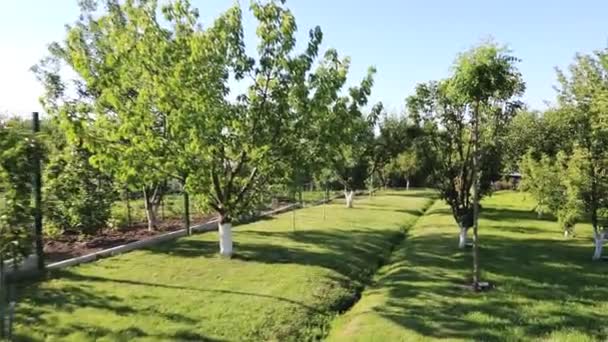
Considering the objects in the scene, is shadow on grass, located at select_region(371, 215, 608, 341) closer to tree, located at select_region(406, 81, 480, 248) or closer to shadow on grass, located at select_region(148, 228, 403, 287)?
shadow on grass, located at select_region(148, 228, 403, 287)

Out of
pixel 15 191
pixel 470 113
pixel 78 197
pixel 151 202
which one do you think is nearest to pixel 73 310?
pixel 15 191

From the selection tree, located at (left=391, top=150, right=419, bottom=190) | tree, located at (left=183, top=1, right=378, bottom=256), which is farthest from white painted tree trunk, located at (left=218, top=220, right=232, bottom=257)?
tree, located at (left=391, top=150, right=419, bottom=190)

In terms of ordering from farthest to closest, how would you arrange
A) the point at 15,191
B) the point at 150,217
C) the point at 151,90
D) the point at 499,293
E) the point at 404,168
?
the point at 404,168, the point at 150,217, the point at 151,90, the point at 499,293, the point at 15,191

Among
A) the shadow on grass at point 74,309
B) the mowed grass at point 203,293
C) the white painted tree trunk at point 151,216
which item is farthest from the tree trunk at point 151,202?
the shadow on grass at point 74,309

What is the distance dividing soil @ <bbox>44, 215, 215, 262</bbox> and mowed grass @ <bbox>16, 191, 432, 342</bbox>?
1126 mm

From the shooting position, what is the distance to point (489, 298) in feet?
33.3

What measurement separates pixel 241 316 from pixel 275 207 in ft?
68.7

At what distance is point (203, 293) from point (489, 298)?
5.55 metres

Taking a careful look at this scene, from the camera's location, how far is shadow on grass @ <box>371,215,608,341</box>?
8.33 m

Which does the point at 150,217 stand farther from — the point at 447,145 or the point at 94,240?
the point at 447,145

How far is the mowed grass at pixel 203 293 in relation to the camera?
8.04 meters

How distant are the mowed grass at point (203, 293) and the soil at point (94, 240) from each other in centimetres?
113

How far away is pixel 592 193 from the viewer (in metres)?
14.3

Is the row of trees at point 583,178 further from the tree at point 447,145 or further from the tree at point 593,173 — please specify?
the tree at point 447,145
